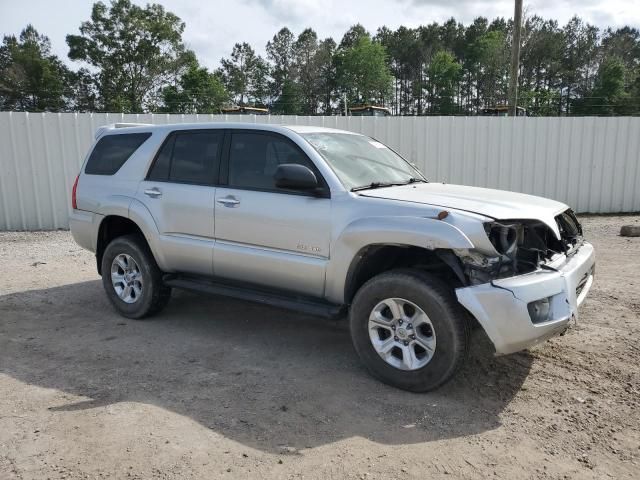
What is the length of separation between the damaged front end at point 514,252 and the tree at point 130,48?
6110 centimetres

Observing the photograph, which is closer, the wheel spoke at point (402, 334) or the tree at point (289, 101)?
the wheel spoke at point (402, 334)

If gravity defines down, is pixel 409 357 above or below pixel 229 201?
below

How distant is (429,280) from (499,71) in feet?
237

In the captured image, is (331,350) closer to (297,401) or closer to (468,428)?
(297,401)

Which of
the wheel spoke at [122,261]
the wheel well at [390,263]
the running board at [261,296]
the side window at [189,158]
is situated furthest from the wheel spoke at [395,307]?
the wheel spoke at [122,261]

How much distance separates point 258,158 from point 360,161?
0.88 metres

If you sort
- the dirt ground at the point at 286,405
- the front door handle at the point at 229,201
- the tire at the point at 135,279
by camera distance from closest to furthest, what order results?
the dirt ground at the point at 286,405
the front door handle at the point at 229,201
the tire at the point at 135,279

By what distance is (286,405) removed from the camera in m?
3.58

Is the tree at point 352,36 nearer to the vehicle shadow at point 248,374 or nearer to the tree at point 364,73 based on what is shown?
the tree at point 364,73

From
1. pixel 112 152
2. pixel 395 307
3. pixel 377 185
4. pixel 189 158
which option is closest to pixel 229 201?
pixel 189 158

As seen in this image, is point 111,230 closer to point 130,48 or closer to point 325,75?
point 130,48

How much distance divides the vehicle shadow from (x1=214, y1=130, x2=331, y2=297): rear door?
0.68 m

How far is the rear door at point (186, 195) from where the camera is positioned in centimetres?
475

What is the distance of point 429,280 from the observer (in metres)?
3.59
